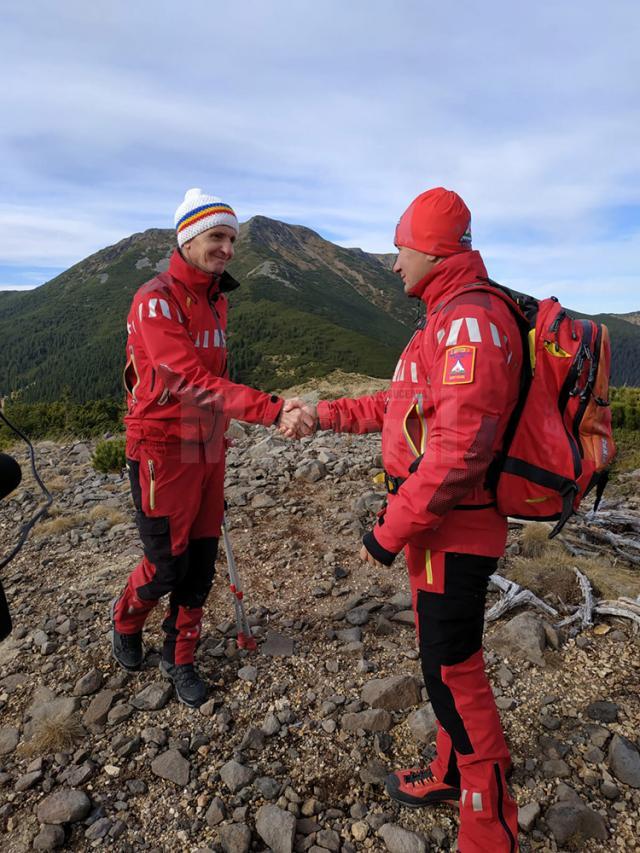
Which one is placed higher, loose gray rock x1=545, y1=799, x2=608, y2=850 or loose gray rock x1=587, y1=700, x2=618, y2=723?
loose gray rock x1=587, y1=700, x2=618, y2=723

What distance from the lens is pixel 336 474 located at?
902 cm

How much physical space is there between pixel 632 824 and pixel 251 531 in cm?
515

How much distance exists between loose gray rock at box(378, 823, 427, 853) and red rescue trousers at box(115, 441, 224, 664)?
199cm

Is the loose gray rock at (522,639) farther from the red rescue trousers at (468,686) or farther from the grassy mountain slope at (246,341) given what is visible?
the grassy mountain slope at (246,341)

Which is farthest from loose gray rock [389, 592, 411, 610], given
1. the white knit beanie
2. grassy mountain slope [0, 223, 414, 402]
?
grassy mountain slope [0, 223, 414, 402]

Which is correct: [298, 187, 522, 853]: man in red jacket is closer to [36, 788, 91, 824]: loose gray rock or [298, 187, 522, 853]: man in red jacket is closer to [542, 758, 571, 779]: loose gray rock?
[542, 758, 571, 779]: loose gray rock

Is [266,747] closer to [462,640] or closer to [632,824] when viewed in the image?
[462,640]

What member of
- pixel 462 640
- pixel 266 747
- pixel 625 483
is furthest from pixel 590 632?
pixel 625 483

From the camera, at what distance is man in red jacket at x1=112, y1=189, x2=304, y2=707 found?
3.55m

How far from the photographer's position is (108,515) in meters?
8.02

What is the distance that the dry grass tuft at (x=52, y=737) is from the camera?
3.66m

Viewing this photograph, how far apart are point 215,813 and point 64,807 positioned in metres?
0.95

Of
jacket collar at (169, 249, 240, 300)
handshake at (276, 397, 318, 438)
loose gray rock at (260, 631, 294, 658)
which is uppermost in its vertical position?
jacket collar at (169, 249, 240, 300)

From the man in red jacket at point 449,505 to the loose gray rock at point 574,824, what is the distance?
450mm
